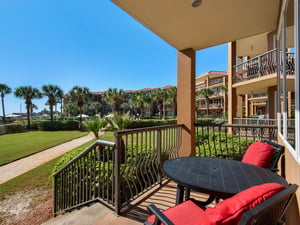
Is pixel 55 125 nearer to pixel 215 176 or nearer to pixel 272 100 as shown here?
pixel 272 100

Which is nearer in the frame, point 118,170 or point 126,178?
point 118,170

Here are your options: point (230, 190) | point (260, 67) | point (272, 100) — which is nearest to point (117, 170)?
point (230, 190)

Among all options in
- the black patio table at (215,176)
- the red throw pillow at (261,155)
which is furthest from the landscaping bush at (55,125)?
the red throw pillow at (261,155)

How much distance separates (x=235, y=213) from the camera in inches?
26.3

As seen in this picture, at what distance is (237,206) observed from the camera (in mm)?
687

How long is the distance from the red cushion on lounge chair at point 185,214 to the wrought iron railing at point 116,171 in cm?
94

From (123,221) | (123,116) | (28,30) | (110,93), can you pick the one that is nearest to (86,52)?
(28,30)

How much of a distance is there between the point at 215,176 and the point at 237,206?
2.49 feet

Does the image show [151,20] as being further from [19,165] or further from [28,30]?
[28,30]

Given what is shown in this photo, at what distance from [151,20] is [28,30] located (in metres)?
17.0

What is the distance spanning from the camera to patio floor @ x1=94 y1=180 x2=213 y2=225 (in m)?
1.87

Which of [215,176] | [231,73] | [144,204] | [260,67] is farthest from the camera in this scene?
[231,73]

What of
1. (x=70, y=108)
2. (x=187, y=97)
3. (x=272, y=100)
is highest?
(x=70, y=108)

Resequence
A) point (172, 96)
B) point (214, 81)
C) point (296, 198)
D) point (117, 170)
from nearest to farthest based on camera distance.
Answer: point (296, 198)
point (117, 170)
point (214, 81)
point (172, 96)
